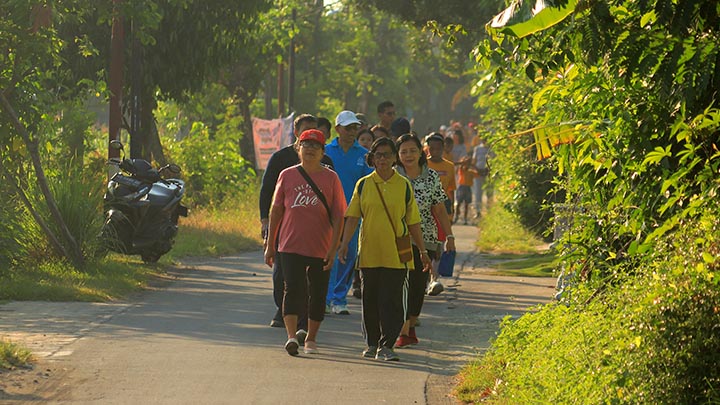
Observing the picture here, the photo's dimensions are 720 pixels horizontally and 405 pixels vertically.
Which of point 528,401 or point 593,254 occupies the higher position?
point 593,254

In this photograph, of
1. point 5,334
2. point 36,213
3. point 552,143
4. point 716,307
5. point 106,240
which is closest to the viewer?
point 716,307

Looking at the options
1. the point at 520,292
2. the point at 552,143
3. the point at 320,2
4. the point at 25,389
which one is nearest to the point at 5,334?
the point at 25,389

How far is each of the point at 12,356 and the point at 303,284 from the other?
2.32 meters

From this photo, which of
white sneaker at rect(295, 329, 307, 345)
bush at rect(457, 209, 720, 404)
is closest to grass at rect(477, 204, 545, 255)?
white sneaker at rect(295, 329, 307, 345)

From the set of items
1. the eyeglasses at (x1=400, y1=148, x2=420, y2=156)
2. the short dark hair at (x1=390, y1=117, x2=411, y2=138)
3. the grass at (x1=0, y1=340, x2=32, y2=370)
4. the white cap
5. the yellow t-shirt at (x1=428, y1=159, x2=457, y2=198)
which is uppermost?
the white cap

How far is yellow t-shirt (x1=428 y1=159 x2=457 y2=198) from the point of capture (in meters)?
15.0

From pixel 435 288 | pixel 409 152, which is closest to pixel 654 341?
pixel 409 152

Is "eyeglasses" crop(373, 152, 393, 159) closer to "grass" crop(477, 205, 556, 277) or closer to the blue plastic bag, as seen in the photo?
the blue plastic bag

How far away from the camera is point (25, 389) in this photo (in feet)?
28.5

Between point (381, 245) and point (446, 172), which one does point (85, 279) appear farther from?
point (381, 245)

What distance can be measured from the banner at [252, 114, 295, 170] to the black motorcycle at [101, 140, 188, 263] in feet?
49.8

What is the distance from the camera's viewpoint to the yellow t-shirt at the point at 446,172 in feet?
49.2

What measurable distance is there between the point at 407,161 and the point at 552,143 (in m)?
2.53

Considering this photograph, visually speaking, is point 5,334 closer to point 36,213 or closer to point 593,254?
point 36,213
